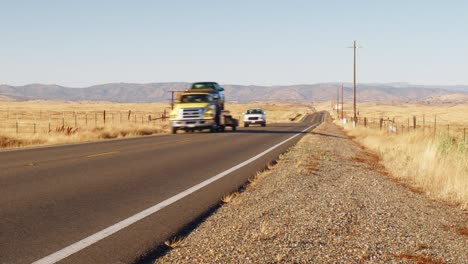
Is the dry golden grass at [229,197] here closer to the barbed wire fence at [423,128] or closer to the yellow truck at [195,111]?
the barbed wire fence at [423,128]

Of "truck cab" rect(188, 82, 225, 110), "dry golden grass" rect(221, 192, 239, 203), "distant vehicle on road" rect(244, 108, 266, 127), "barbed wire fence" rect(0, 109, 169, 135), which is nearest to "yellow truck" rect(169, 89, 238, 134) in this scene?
"truck cab" rect(188, 82, 225, 110)

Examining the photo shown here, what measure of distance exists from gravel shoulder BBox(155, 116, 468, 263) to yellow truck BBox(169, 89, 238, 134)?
20.6 metres

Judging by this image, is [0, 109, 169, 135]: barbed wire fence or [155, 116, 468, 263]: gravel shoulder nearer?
[155, 116, 468, 263]: gravel shoulder

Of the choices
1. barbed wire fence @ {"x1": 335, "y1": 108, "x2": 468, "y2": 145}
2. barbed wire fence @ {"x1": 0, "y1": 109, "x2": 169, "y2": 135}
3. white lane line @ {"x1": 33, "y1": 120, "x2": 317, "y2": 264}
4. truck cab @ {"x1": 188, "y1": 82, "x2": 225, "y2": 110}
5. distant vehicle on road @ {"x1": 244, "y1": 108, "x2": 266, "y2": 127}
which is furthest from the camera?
distant vehicle on road @ {"x1": 244, "y1": 108, "x2": 266, "y2": 127}

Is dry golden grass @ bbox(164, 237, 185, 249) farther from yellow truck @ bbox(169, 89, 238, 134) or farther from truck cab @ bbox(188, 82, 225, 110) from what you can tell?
truck cab @ bbox(188, 82, 225, 110)

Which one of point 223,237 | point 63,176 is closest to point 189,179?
point 63,176

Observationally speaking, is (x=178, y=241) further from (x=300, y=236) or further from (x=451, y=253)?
(x=451, y=253)

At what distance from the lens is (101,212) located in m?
7.43

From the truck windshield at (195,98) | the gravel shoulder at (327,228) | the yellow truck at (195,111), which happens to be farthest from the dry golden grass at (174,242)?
the truck windshield at (195,98)

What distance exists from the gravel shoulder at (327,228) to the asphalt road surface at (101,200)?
0.53m

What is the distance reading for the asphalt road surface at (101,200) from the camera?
5586 millimetres

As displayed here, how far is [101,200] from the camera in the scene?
8.38m

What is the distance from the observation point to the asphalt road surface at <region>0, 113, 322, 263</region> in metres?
5.59

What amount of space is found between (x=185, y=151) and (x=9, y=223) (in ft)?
38.4
